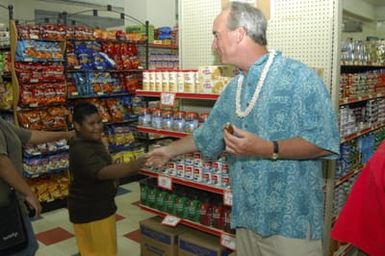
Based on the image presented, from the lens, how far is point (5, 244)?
2.14 m

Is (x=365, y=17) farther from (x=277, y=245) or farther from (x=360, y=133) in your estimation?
(x=277, y=245)

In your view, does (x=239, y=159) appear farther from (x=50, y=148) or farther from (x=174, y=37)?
(x=174, y=37)

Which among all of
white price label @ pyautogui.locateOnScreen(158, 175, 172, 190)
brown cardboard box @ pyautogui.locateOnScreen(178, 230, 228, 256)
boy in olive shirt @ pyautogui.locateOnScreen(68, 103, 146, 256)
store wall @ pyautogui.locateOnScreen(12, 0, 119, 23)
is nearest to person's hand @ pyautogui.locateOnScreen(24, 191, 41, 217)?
boy in olive shirt @ pyautogui.locateOnScreen(68, 103, 146, 256)

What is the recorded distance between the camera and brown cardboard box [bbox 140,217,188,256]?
3314mm

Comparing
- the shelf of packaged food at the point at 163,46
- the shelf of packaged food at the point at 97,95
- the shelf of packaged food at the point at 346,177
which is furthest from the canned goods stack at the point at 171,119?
the shelf of packaged food at the point at 163,46

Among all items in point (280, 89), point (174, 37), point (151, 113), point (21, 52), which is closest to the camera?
point (280, 89)

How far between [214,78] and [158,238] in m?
1.48

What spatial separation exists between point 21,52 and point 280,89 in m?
3.98

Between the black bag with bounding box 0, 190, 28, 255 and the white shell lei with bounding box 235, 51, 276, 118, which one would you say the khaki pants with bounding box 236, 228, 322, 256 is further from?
the black bag with bounding box 0, 190, 28, 255

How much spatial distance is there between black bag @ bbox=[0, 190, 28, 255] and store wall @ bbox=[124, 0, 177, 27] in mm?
5638

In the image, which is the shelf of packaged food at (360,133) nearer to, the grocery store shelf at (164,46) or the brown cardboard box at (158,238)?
the brown cardboard box at (158,238)

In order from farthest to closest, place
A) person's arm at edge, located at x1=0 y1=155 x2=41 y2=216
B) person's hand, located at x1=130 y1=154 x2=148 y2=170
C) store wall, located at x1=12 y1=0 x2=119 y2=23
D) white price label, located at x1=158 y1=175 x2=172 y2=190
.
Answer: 1. store wall, located at x1=12 y1=0 x2=119 y2=23
2. white price label, located at x1=158 y1=175 x2=172 y2=190
3. person's hand, located at x1=130 y1=154 x2=148 y2=170
4. person's arm at edge, located at x1=0 y1=155 x2=41 y2=216

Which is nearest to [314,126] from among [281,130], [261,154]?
[281,130]

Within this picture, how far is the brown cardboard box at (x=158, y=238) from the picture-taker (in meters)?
3.31
